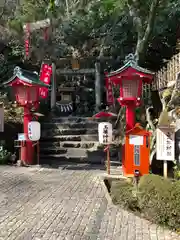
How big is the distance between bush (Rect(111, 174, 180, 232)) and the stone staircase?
619 centimetres

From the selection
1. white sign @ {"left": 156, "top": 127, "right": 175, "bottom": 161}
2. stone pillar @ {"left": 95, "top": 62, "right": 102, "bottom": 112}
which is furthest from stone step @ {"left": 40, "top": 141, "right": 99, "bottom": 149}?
white sign @ {"left": 156, "top": 127, "right": 175, "bottom": 161}

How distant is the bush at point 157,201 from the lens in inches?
208

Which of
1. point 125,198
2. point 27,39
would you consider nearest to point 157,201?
point 125,198

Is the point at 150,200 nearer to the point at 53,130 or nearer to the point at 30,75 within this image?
the point at 30,75

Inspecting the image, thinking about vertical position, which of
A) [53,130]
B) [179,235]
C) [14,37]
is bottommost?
[179,235]

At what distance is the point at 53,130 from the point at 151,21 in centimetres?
682

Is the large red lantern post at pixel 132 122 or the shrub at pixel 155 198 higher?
the large red lantern post at pixel 132 122

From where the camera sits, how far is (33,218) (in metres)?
5.62

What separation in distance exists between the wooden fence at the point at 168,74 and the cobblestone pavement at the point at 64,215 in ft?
19.1

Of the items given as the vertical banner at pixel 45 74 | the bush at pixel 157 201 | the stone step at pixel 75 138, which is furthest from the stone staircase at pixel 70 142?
the bush at pixel 157 201

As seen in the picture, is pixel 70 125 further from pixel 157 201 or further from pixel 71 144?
pixel 157 201

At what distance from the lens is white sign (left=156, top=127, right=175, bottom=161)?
8469 millimetres

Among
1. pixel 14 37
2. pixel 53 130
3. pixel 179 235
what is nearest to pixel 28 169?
pixel 53 130

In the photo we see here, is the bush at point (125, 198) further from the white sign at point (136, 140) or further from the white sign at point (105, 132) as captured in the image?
the white sign at point (105, 132)
